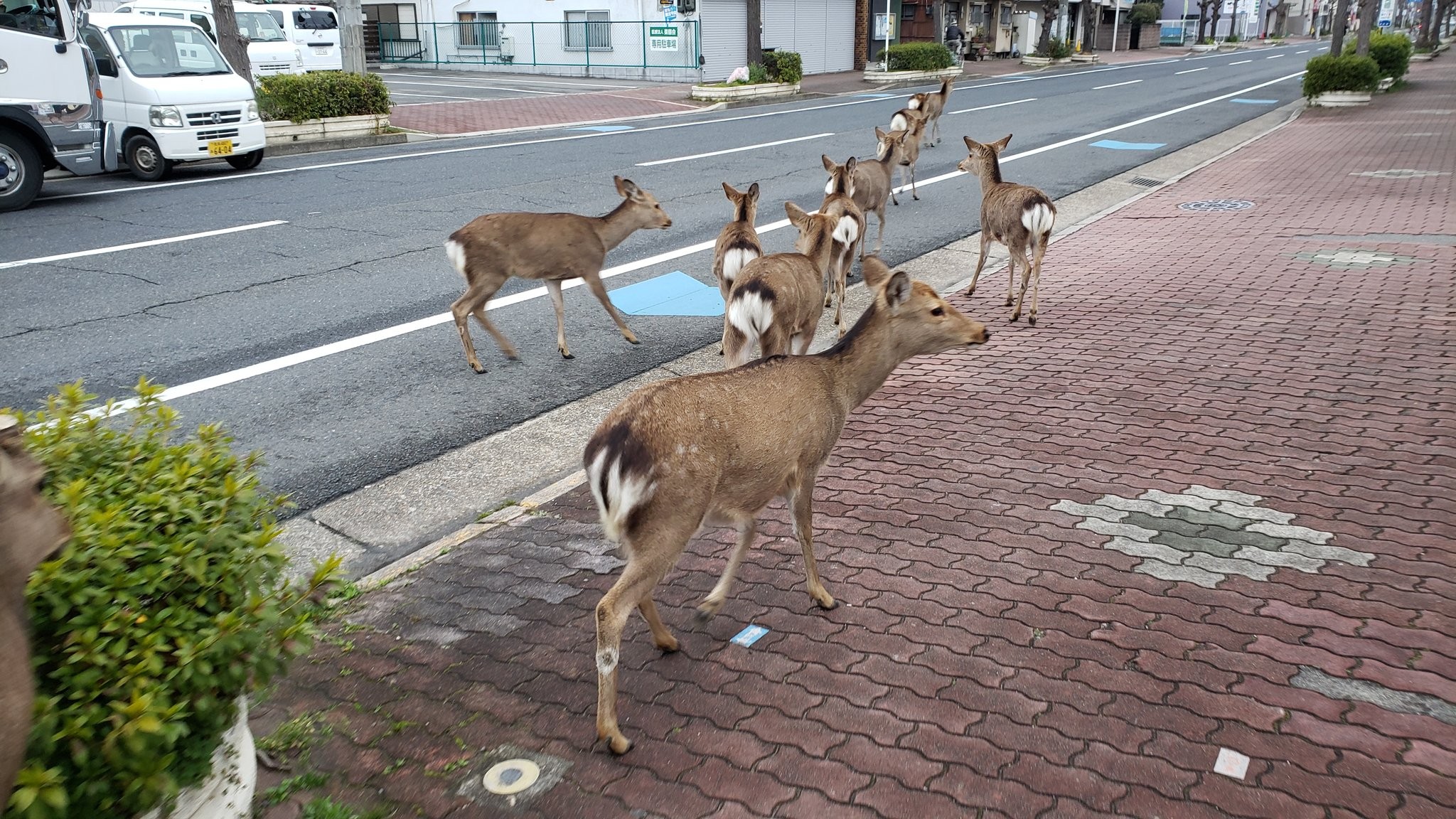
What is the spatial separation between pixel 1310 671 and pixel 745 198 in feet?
19.3

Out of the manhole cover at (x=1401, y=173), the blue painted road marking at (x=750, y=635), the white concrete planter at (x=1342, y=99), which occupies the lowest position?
the blue painted road marking at (x=750, y=635)

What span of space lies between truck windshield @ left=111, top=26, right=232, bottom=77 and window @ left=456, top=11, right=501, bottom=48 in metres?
31.5

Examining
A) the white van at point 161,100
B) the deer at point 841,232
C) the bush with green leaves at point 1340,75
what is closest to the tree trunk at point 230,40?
the white van at point 161,100

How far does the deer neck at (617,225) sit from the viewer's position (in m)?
9.51

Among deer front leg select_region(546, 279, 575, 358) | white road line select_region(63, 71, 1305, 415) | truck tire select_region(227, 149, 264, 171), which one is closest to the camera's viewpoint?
white road line select_region(63, 71, 1305, 415)

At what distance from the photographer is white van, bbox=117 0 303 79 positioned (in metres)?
28.5

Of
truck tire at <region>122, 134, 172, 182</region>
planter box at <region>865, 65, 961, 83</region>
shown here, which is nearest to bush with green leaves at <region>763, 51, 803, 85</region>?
planter box at <region>865, 65, 961, 83</region>

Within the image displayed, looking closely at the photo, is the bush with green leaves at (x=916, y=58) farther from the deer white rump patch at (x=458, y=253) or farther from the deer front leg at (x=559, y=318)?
the deer white rump patch at (x=458, y=253)

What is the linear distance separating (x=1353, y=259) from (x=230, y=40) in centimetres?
2093

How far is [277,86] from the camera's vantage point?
840 inches

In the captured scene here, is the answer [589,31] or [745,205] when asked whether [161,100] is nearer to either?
[745,205]

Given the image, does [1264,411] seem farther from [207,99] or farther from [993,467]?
[207,99]

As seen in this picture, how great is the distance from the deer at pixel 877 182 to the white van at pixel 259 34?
2222 cm

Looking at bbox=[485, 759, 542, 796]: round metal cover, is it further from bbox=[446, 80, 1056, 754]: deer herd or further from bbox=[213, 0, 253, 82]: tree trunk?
bbox=[213, 0, 253, 82]: tree trunk
